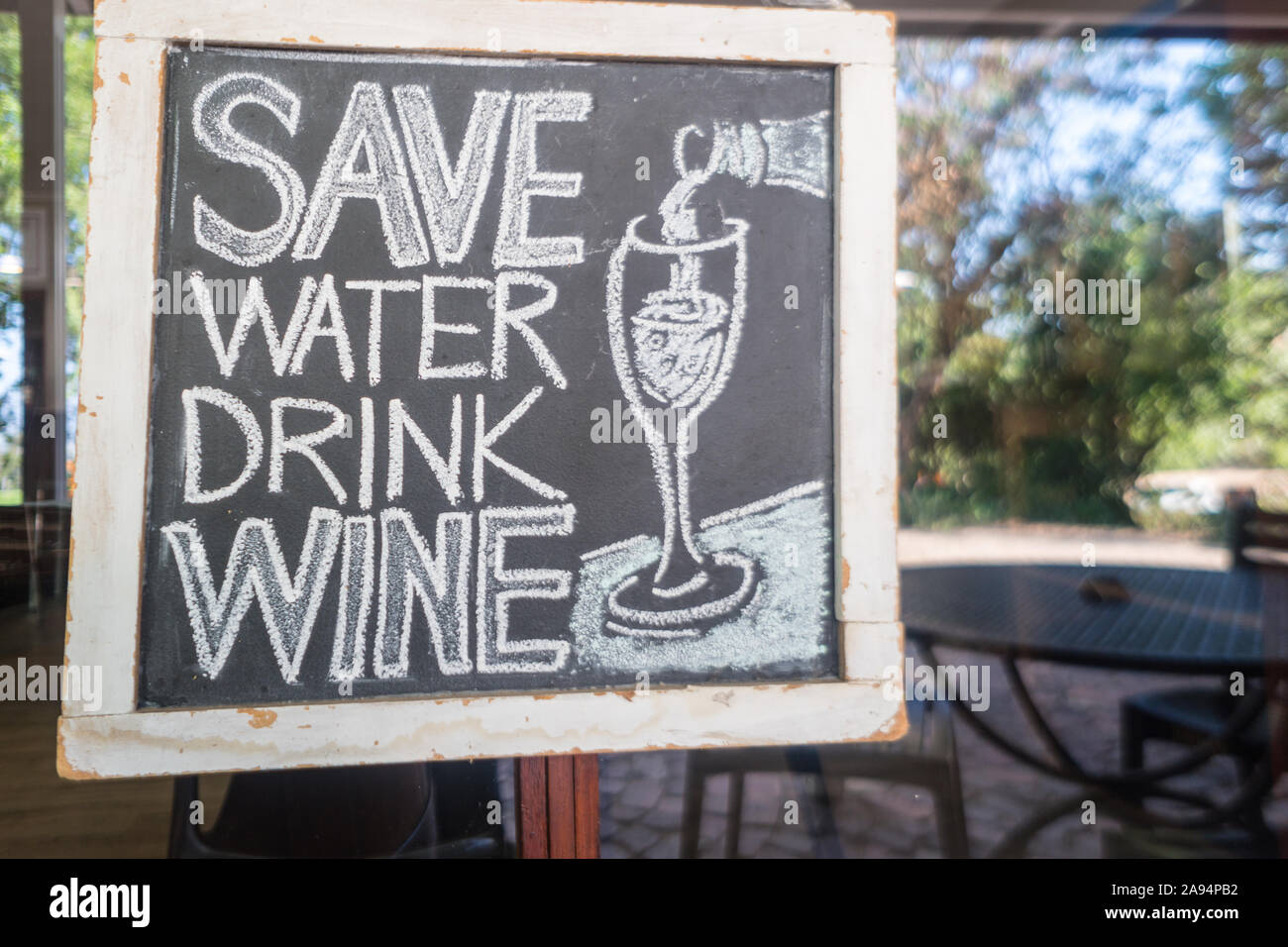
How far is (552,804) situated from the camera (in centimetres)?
110

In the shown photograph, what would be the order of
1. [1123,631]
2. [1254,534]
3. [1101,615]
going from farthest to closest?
1. [1254,534]
2. [1101,615]
3. [1123,631]

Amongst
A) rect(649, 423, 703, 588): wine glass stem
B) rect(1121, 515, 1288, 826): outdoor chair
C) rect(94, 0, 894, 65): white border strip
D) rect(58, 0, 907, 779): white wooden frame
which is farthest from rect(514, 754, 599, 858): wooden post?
rect(1121, 515, 1288, 826): outdoor chair

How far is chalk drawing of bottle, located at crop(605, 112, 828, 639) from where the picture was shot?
99 cm

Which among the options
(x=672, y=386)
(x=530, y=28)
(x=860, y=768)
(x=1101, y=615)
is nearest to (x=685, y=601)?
(x=672, y=386)

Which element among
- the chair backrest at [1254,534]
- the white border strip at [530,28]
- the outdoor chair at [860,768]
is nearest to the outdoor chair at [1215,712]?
the chair backrest at [1254,534]

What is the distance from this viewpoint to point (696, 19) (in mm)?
987

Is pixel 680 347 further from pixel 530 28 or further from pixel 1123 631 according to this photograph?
pixel 1123 631

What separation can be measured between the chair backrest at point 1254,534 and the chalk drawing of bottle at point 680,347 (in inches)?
73.7

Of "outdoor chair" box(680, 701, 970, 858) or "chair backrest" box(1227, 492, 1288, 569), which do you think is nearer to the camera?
"outdoor chair" box(680, 701, 970, 858)

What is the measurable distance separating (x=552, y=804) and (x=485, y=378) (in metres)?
0.59

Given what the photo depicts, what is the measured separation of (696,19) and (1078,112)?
8.76ft

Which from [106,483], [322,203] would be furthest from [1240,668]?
[106,483]

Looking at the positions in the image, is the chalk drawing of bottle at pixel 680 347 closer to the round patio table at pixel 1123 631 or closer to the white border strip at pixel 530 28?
the white border strip at pixel 530 28

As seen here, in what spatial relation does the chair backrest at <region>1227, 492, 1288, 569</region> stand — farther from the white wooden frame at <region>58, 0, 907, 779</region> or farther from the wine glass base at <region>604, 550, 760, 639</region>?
the wine glass base at <region>604, 550, 760, 639</region>
